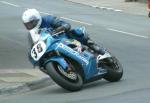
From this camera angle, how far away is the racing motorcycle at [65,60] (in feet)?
36.6

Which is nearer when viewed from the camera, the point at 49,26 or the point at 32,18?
the point at 32,18

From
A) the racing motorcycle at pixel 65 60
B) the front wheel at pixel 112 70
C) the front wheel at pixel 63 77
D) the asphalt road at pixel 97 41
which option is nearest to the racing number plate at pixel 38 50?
the racing motorcycle at pixel 65 60

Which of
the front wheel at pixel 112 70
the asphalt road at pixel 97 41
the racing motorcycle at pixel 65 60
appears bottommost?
the asphalt road at pixel 97 41

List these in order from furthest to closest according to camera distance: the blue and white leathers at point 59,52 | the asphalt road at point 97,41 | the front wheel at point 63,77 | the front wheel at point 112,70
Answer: the front wheel at point 112,70
the blue and white leathers at point 59,52
the front wheel at point 63,77
the asphalt road at point 97,41

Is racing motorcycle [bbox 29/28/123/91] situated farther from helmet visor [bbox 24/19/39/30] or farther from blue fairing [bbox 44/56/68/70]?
helmet visor [bbox 24/19/39/30]

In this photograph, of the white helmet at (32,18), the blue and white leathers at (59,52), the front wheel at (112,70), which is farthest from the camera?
the front wheel at (112,70)

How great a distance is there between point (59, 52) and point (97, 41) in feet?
26.9

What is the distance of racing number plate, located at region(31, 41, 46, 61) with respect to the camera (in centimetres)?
1138

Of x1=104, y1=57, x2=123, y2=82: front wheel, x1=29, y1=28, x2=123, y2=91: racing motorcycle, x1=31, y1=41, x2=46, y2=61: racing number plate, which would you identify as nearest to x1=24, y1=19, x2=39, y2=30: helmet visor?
x1=29, y1=28, x2=123, y2=91: racing motorcycle

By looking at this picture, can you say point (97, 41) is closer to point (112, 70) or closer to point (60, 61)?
point (112, 70)

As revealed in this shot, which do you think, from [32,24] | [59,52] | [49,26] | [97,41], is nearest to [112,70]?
[59,52]

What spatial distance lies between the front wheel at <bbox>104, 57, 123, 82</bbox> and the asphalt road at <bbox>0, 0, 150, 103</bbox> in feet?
0.45

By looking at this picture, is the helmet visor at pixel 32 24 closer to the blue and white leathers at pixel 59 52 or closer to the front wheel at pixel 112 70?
the blue and white leathers at pixel 59 52

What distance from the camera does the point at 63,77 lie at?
11109 millimetres
